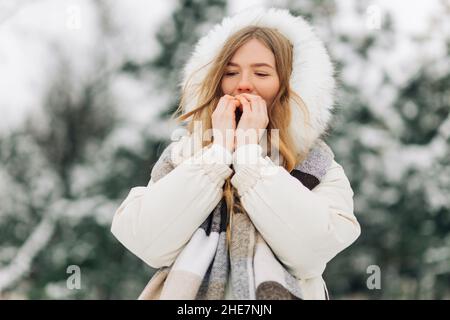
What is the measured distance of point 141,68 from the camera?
27.5 ft

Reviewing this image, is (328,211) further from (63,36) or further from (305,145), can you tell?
(63,36)

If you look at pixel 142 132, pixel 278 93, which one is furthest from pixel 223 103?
pixel 142 132

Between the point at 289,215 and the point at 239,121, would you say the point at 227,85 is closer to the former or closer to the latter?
the point at 239,121

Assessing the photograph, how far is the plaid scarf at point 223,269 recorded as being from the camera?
1354mm

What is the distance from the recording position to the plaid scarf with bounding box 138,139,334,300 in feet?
4.44

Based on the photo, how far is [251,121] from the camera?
5.01ft

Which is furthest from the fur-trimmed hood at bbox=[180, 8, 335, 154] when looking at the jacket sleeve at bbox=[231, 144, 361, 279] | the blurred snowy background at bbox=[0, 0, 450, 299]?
the blurred snowy background at bbox=[0, 0, 450, 299]

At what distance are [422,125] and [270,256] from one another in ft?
24.6

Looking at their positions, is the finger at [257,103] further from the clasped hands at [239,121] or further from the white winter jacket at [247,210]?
the white winter jacket at [247,210]

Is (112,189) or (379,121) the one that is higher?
(379,121)

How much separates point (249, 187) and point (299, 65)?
42 cm

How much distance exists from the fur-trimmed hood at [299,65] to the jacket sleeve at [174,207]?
282 millimetres

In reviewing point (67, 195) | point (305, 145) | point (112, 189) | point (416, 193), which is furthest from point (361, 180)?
point (305, 145)

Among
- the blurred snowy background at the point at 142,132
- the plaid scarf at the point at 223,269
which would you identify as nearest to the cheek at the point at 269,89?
the plaid scarf at the point at 223,269
